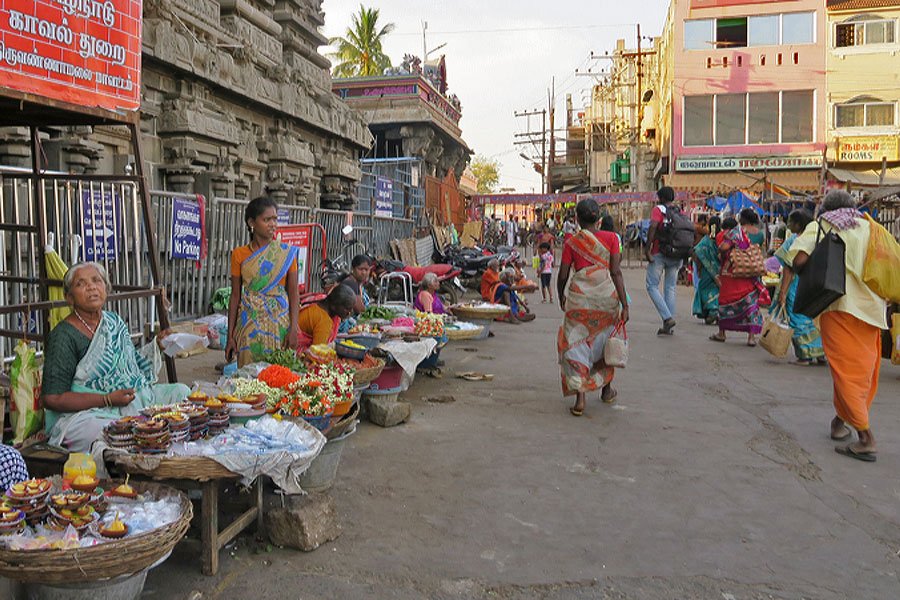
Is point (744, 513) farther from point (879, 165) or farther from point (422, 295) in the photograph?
point (879, 165)

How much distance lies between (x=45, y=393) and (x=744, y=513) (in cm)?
363

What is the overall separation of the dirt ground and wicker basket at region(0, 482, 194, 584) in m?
0.50

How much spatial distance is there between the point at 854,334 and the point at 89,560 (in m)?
4.61

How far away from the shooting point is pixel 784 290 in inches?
240

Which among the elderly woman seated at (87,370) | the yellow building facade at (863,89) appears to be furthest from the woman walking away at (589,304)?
the yellow building facade at (863,89)

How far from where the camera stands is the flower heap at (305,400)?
3.83 meters

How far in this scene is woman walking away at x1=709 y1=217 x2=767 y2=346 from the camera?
9383 millimetres

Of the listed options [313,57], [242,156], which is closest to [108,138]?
[242,156]

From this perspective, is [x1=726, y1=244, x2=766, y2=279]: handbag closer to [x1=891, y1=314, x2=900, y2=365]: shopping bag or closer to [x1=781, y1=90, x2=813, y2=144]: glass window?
[x1=891, y1=314, x2=900, y2=365]: shopping bag

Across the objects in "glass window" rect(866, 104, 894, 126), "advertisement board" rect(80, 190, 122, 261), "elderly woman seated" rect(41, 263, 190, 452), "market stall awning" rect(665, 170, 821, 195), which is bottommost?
"elderly woman seated" rect(41, 263, 190, 452)

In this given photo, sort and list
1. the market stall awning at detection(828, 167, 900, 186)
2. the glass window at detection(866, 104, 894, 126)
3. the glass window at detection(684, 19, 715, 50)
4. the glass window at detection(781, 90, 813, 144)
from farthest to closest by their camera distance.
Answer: the glass window at detection(684, 19, 715, 50) → the glass window at detection(781, 90, 813, 144) → the glass window at detection(866, 104, 894, 126) → the market stall awning at detection(828, 167, 900, 186)

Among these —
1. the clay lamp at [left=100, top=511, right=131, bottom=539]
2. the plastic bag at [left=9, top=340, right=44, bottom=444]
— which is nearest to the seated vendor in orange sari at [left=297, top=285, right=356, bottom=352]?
the plastic bag at [left=9, top=340, right=44, bottom=444]

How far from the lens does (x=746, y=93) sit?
28.1m

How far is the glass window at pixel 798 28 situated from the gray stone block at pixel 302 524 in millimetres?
30013
